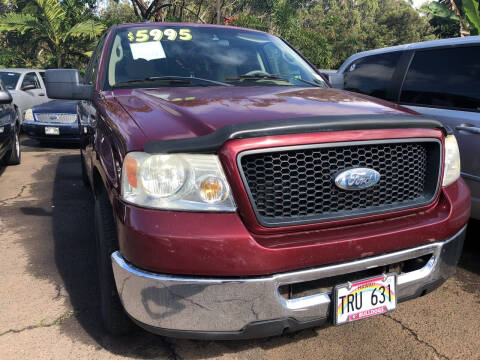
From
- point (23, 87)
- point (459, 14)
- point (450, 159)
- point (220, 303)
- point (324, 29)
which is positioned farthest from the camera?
point (324, 29)

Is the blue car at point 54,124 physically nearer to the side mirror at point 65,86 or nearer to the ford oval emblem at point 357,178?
the side mirror at point 65,86

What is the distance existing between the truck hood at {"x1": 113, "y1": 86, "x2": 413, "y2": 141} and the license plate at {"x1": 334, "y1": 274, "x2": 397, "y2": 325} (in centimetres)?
80

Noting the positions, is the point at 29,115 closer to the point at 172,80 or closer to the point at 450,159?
the point at 172,80

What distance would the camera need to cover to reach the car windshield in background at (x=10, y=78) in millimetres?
10259

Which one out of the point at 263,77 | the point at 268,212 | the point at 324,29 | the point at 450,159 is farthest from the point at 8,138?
the point at 324,29

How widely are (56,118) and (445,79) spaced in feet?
22.8

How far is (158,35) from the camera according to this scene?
3.36 m

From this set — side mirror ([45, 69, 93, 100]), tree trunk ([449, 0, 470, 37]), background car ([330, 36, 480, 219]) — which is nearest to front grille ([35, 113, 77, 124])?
side mirror ([45, 69, 93, 100])

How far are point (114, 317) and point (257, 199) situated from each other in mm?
1047

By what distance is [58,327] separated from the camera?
8.42 ft

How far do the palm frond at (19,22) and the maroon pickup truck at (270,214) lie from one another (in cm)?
1685

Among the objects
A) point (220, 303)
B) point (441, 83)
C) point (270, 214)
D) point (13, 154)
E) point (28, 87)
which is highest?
Result: point (441, 83)

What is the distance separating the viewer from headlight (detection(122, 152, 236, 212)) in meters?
1.82

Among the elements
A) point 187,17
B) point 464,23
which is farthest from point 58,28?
point 464,23
